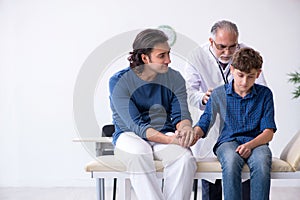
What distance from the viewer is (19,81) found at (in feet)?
15.6

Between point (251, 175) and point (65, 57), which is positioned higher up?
point (65, 57)

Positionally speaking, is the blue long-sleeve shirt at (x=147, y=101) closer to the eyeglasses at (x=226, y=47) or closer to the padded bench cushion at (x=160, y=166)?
the padded bench cushion at (x=160, y=166)

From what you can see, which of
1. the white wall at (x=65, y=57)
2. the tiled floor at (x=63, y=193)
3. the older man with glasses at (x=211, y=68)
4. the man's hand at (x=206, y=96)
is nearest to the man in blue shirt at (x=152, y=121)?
the man's hand at (x=206, y=96)

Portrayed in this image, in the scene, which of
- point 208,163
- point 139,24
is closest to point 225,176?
point 208,163

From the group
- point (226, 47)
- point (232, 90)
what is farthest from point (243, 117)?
point (226, 47)

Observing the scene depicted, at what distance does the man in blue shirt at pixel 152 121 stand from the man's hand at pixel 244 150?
203mm

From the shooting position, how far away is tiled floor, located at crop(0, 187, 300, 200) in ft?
13.6

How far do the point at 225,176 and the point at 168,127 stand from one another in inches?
14.1

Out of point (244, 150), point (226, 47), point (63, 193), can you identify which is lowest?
point (63, 193)

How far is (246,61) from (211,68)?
1.20 feet

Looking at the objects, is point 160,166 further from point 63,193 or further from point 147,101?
point 63,193

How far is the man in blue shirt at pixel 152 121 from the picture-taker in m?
2.23

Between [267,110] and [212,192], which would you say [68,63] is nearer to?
[212,192]

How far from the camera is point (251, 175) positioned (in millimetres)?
2260
